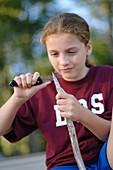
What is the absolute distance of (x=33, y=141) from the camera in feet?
24.3

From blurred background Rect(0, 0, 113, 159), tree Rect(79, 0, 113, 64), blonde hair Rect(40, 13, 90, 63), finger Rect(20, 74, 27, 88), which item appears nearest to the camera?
finger Rect(20, 74, 27, 88)

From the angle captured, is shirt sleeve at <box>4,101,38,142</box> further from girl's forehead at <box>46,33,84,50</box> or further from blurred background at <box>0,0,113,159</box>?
blurred background at <box>0,0,113,159</box>

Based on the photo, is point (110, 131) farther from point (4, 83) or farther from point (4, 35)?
point (4, 83)

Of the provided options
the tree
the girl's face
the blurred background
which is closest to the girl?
the girl's face

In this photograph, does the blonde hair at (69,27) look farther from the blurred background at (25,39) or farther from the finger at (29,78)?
the blurred background at (25,39)

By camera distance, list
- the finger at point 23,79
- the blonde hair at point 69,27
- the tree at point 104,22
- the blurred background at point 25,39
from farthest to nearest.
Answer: the tree at point 104,22 → the blurred background at point 25,39 → the blonde hair at point 69,27 → the finger at point 23,79

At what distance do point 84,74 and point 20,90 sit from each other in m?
0.28

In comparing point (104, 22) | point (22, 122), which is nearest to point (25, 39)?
point (104, 22)

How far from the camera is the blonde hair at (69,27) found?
125 cm

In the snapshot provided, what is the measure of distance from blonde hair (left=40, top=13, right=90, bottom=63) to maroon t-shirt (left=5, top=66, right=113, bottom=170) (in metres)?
0.15

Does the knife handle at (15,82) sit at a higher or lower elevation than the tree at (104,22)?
higher

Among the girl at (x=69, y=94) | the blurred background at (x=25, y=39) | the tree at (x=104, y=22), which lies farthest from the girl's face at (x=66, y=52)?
the tree at (x=104, y=22)

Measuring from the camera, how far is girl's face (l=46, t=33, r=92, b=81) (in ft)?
4.00

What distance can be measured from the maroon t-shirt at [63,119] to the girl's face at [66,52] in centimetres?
9
